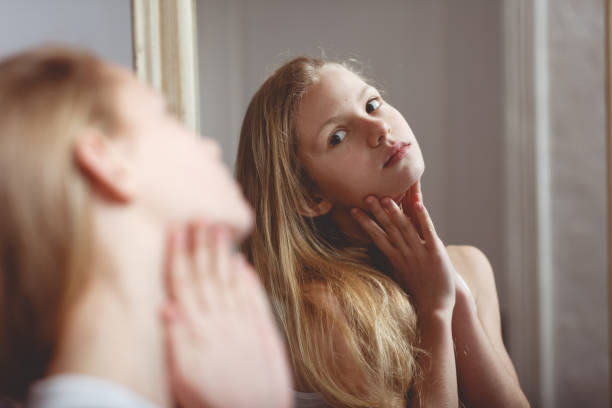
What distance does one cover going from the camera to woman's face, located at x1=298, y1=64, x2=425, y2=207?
29.9 inches

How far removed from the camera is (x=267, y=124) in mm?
823

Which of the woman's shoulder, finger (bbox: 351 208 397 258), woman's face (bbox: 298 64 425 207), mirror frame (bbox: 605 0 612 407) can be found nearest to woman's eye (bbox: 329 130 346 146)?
woman's face (bbox: 298 64 425 207)

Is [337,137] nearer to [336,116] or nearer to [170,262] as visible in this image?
[336,116]

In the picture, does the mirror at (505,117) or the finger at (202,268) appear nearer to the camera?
the finger at (202,268)

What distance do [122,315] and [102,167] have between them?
0.30ft

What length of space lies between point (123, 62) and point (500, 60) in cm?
80

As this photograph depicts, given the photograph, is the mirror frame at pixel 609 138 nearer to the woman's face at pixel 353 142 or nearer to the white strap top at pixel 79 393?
the woman's face at pixel 353 142

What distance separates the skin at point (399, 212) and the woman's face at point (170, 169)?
40 cm

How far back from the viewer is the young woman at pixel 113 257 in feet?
1.08

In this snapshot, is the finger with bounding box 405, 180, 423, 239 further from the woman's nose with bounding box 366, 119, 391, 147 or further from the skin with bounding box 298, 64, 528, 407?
the woman's nose with bounding box 366, 119, 391, 147

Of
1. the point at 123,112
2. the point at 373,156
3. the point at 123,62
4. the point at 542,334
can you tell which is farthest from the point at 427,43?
the point at 123,112

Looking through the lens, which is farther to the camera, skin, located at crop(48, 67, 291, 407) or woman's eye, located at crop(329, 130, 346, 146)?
woman's eye, located at crop(329, 130, 346, 146)

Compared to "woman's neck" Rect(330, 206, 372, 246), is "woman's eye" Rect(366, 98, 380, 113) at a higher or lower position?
higher

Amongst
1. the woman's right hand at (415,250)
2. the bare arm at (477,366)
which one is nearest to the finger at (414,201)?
the woman's right hand at (415,250)
